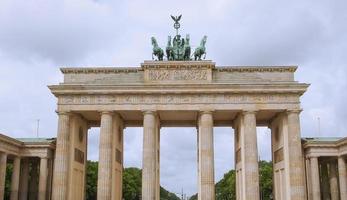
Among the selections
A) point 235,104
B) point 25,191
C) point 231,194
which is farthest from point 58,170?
point 231,194

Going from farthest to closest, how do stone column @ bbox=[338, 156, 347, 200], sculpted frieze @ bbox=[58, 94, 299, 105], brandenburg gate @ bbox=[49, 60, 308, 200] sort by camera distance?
sculpted frieze @ bbox=[58, 94, 299, 105] → stone column @ bbox=[338, 156, 347, 200] → brandenburg gate @ bbox=[49, 60, 308, 200]

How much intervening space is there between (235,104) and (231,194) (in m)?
69.3

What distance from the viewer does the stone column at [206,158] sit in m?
45.1

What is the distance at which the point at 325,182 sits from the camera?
5172 centimetres

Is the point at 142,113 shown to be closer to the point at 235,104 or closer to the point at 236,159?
the point at 235,104

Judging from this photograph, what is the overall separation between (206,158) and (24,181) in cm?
2042

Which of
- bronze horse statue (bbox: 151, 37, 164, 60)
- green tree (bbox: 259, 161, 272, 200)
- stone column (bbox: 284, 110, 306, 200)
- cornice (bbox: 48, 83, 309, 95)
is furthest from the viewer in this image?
green tree (bbox: 259, 161, 272, 200)

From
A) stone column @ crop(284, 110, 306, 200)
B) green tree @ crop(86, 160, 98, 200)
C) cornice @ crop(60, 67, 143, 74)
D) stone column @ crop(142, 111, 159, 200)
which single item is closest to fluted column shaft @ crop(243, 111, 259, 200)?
stone column @ crop(284, 110, 306, 200)

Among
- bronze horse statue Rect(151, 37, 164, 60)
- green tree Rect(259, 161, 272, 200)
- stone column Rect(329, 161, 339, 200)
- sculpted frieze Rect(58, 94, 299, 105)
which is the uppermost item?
bronze horse statue Rect(151, 37, 164, 60)

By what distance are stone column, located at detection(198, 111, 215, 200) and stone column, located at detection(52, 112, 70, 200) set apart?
13543mm

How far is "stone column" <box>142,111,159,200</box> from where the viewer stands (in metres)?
45.5

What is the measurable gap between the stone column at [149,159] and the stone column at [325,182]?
62.3 feet

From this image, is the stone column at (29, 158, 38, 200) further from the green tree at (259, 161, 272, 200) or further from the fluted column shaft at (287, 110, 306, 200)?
the green tree at (259, 161, 272, 200)

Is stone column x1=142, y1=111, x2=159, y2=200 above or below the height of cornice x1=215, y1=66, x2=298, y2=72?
below
